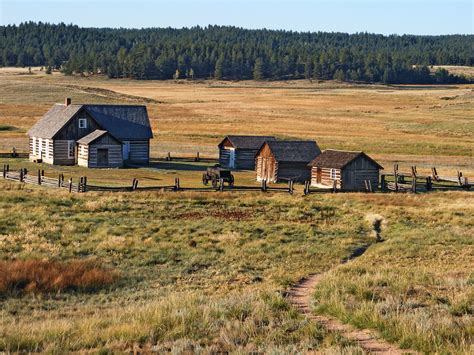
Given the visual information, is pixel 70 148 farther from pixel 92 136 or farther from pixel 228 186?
pixel 228 186

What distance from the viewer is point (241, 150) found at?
2283 inches

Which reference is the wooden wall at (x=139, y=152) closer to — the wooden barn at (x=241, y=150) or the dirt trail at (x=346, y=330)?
the wooden barn at (x=241, y=150)

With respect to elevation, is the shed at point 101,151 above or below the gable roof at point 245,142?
below

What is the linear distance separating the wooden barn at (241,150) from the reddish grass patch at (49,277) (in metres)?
36.0

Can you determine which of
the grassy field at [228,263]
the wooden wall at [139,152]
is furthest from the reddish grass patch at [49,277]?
the wooden wall at [139,152]

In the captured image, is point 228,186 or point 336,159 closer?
point 228,186

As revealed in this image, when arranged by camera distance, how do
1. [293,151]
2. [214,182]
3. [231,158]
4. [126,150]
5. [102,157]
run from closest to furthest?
[214,182] < [293,151] < [102,157] < [231,158] < [126,150]

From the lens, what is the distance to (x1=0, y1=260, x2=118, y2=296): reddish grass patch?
19844 mm

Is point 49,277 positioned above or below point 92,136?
below

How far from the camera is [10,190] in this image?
41.3 meters

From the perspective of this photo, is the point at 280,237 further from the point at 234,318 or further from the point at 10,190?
the point at 10,190

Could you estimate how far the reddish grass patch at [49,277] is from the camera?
19.8m

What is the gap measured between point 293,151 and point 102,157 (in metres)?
14.1

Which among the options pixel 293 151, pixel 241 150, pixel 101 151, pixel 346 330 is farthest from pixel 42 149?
pixel 346 330
